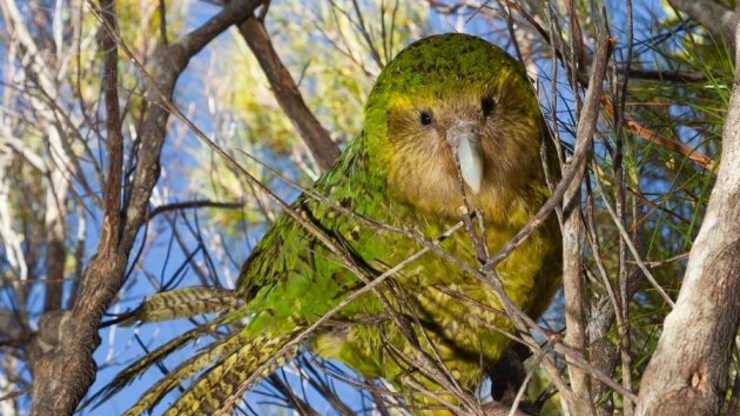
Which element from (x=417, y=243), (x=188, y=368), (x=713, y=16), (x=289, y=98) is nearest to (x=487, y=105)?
(x=417, y=243)

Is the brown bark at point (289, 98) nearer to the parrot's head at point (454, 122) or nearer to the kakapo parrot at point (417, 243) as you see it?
the kakapo parrot at point (417, 243)

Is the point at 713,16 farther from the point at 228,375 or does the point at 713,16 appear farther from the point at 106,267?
the point at 106,267

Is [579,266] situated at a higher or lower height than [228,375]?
lower

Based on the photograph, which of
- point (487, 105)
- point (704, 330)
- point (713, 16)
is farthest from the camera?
point (487, 105)

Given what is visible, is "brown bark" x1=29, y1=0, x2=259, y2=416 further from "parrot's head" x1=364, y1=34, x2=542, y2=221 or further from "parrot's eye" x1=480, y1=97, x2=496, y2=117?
"parrot's eye" x1=480, y1=97, x2=496, y2=117

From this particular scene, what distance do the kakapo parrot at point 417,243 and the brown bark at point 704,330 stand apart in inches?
27.6

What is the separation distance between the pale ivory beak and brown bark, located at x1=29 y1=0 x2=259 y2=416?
Result: 0.62 meters

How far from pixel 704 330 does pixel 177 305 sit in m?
1.44

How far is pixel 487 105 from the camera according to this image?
191cm

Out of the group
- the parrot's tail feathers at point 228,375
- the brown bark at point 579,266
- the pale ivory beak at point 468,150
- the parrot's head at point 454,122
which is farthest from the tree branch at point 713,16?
the parrot's tail feathers at point 228,375

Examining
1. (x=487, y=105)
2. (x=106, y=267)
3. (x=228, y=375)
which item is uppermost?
(x=106, y=267)

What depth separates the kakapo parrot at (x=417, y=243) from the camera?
74.8 inches

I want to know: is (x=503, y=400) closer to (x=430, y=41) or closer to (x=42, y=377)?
(x=430, y=41)

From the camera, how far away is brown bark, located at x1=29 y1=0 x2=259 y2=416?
2.00m
